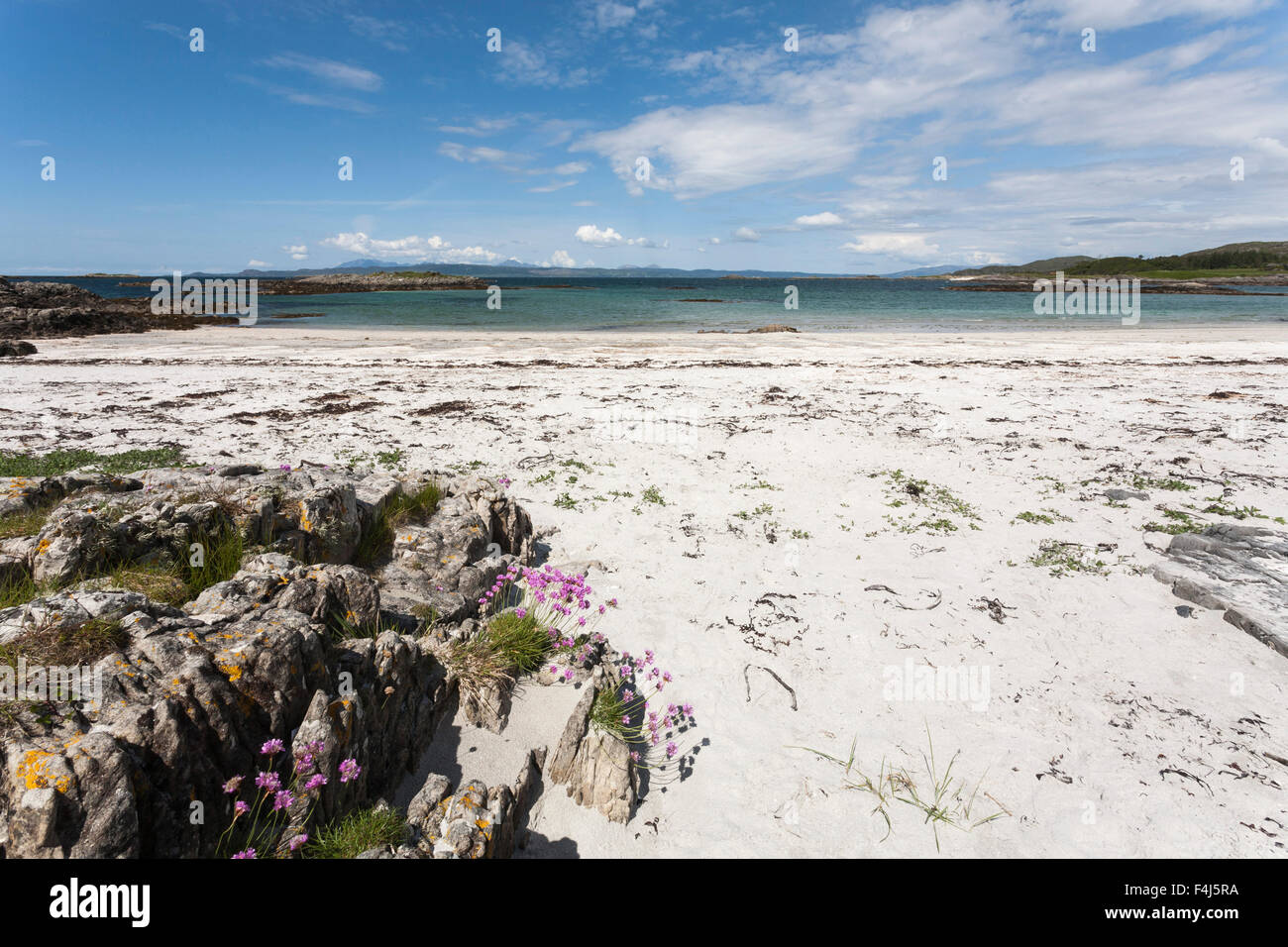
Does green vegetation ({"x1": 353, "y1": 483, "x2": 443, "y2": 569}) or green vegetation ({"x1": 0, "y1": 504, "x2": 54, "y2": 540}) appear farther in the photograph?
green vegetation ({"x1": 353, "y1": 483, "x2": 443, "y2": 569})

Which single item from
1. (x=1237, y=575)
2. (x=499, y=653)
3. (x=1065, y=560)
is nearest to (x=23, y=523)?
(x=499, y=653)

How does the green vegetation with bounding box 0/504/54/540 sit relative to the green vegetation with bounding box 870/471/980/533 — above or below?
above

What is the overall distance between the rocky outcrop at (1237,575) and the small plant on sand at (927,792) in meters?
3.65

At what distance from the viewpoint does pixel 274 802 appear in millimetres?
3053

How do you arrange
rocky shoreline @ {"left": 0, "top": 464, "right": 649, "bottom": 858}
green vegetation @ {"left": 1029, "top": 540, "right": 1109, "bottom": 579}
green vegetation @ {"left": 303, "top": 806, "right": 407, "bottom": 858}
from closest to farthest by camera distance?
rocky shoreline @ {"left": 0, "top": 464, "right": 649, "bottom": 858} → green vegetation @ {"left": 303, "top": 806, "right": 407, "bottom": 858} → green vegetation @ {"left": 1029, "top": 540, "right": 1109, "bottom": 579}

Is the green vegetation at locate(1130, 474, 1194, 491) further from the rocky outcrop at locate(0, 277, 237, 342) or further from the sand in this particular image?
the rocky outcrop at locate(0, 277, 237, 342)

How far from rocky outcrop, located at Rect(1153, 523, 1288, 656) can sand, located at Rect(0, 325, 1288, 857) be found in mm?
154

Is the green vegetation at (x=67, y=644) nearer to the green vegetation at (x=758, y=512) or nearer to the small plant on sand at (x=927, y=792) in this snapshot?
the small plant on sand at (x=927, y=792)

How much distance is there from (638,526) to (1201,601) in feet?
20.4

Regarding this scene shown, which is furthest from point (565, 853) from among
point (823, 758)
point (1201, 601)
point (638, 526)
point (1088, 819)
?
point (1201, 601)

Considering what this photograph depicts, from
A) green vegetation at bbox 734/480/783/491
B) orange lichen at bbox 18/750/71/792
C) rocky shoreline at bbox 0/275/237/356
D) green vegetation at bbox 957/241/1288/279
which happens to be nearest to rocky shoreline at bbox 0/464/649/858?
orange lichen at bbox 18/750/71/792

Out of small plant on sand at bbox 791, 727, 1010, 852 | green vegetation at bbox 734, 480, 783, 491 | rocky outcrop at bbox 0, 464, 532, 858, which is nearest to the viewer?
rocky outcrop at bbox 0, 464, 532, 858

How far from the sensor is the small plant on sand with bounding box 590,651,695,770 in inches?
169
